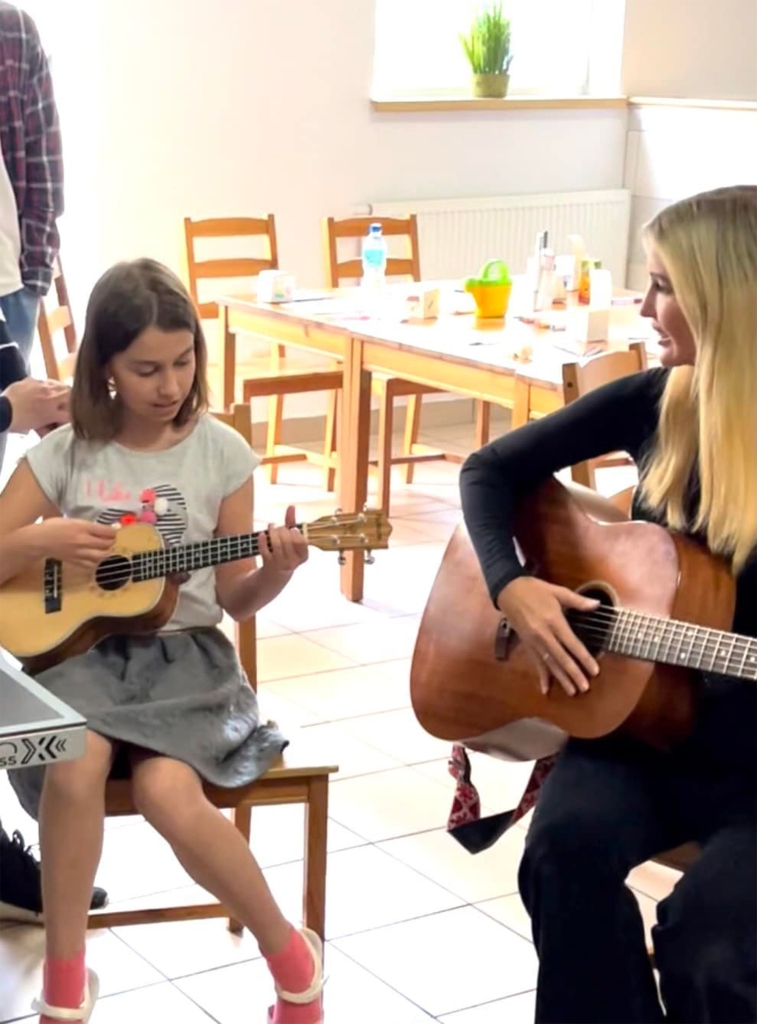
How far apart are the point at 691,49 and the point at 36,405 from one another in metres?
4.69

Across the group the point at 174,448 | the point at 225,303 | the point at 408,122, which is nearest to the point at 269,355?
the point at 225,303

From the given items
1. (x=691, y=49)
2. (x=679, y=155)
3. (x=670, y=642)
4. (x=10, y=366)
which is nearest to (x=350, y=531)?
(x=670, y=642)

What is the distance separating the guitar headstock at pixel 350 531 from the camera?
200cm

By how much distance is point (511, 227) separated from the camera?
5.97m

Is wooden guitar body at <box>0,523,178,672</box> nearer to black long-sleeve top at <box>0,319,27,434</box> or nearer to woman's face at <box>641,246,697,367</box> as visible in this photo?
black long-sleeve top at <box>0,319,27,434</box>

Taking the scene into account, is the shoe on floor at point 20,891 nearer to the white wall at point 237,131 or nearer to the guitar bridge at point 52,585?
the guitar bridge at point 52,585

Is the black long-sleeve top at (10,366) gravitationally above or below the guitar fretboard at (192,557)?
above

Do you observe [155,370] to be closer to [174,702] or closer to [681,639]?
[174,702]

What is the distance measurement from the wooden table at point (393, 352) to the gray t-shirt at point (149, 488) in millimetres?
1227

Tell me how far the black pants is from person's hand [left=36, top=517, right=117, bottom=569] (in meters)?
0.64

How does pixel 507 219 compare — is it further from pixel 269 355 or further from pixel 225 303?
pixel 225 303

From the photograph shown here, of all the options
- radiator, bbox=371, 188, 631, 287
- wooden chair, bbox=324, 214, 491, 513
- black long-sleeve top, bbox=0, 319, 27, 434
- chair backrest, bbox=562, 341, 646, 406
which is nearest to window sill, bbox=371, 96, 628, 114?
radiator, bbox=371, 188, 631, 287

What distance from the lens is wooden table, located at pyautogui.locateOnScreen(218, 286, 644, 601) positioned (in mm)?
3354

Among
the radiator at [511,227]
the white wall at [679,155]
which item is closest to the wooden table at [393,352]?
the radiator at [511,227]
